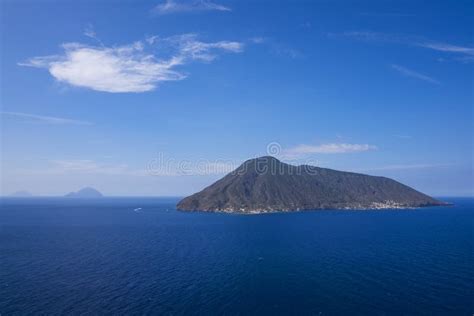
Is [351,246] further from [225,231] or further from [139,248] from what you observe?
[139,248]

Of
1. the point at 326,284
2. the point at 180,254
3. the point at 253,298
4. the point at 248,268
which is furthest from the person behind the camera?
the point at 180,254

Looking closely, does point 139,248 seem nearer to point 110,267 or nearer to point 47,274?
point 110,267

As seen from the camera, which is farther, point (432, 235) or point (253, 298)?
point (432, 235)

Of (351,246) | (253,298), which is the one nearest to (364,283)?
(253,298)

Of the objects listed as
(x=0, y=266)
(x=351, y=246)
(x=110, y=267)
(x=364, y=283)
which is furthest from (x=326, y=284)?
(x=0, y=266)

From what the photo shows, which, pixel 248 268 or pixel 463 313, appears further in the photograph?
pixel 248 268

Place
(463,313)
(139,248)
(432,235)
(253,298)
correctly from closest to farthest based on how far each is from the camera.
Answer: (463,313) → (253,298) → (139,248) → (432,235)
